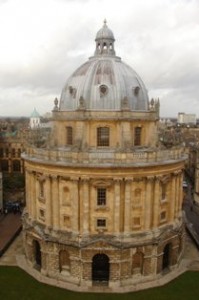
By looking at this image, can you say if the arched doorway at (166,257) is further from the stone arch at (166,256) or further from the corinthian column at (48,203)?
the corinthian column at (48,203)

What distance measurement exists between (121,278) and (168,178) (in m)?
12.6

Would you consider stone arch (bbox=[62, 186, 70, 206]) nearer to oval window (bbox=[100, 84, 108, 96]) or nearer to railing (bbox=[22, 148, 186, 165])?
railing (bbox=[22, 148, 186, 165])

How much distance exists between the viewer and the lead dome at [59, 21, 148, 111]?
3956 centimetres

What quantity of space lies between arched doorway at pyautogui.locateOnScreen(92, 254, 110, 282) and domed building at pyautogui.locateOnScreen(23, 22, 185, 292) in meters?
0.11

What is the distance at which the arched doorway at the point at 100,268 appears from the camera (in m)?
39.3

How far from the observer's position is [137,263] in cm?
3959

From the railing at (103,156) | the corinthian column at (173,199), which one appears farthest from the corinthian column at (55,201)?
the corinthian column at (173,199)

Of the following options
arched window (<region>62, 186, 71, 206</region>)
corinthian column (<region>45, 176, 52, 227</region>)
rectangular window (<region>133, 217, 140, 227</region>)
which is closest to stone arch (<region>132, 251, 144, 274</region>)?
rectangular window (<region>133, 217, 140, 227</region>)

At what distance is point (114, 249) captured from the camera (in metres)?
37.6

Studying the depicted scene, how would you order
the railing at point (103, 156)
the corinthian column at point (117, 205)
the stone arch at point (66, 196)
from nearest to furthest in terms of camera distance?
the railing at point (103, 156) < the corinthian column at point (117, 205) < the stone arch at point (66, 196)

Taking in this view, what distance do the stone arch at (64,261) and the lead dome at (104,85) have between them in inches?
670

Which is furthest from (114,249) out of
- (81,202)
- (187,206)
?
(187,206)

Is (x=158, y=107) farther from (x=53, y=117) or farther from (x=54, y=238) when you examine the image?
(x=54, y=238)

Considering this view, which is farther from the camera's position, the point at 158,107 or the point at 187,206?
the point at 187,206
